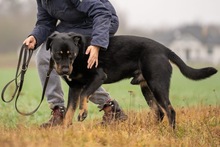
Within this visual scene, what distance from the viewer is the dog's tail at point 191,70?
247 inches

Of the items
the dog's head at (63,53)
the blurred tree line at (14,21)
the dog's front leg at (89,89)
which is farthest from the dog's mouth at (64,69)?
the blurred tree line at (14,21)

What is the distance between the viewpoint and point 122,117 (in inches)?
266

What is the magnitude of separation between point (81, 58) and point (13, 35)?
1424 inches

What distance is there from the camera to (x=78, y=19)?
20.1ft

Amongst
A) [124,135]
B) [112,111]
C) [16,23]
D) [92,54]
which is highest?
[92,54]

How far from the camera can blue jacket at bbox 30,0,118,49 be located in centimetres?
572

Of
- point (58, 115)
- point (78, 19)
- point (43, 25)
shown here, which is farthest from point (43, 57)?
point (58, 115)

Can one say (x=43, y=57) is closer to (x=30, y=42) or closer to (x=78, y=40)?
(x=30, y=42)

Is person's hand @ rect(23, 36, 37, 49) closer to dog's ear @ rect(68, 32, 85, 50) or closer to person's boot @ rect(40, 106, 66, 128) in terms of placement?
dog's ear @ rect(68, 32, 85, 50)

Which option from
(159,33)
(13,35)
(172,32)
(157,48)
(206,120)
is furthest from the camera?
(172,32)

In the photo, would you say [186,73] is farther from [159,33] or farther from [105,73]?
[159,33]

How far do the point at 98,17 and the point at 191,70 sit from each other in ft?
5.05

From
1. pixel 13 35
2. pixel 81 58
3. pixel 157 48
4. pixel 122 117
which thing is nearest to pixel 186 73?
pixel 157 48

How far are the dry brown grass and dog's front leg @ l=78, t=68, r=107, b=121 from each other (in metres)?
0.18
